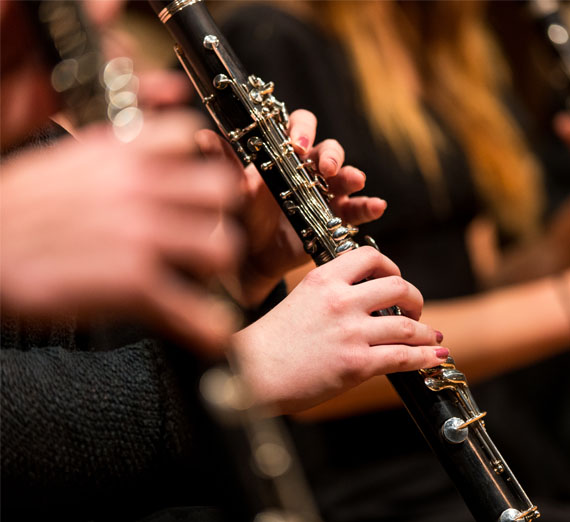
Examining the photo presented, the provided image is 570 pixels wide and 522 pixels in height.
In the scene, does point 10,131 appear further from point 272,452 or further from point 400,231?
point 400,231

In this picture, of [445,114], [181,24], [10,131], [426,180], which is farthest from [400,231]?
[10,131]

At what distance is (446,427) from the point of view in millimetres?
429

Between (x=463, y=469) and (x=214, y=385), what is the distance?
0.59ft

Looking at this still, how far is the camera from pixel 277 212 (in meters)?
0.50

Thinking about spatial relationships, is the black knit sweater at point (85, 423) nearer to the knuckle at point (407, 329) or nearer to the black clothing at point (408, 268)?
the knuckle at point (407, 329)

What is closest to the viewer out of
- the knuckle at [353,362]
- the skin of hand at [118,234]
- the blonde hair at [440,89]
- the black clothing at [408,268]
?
the skin of hand at [118,234]

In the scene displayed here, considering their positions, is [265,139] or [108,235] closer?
[108,235]

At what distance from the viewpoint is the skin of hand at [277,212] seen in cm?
48

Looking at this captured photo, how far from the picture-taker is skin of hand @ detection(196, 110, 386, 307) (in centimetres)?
48

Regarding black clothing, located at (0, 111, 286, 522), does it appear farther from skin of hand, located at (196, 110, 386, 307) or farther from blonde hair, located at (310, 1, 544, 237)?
blonde hair, located at (310, 1, 544, 237)

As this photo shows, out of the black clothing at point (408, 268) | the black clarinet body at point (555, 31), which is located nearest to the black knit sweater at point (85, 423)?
the black clothing at point (408, 268)

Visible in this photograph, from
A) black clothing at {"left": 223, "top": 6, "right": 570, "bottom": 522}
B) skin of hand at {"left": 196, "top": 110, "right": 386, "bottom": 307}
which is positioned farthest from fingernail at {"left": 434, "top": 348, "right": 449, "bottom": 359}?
black clothing at {"left": 223, "top": 6, "right": 570, "bottom": 522}

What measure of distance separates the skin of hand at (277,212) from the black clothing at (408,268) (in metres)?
0.14

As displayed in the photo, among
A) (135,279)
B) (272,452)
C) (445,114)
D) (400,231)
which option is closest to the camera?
(135,279)
